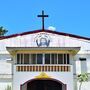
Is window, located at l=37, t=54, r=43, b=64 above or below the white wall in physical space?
above

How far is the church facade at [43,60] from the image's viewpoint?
35969 millimetres

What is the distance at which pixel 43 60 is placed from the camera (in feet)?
119

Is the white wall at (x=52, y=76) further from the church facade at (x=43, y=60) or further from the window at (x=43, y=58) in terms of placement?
the window at (x=43, y=58)

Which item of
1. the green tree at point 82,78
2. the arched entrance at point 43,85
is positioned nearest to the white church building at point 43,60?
the arched entrance at point 43,85

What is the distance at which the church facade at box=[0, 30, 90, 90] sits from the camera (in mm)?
35969

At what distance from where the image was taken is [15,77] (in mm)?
36094

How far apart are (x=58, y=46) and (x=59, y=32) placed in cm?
128

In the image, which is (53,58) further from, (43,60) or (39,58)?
(39,58)

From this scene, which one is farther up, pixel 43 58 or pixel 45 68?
pixel 43 58

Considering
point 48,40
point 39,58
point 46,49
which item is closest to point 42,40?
point 48,40

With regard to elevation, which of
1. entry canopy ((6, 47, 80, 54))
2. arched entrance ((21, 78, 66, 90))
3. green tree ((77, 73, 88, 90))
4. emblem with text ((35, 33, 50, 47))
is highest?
emblem with text ((35, 33, 50, 47))

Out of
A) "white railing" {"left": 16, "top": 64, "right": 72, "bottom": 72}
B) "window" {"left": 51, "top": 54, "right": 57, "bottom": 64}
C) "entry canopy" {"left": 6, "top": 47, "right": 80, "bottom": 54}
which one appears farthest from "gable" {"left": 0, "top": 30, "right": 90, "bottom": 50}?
"white railing" {"left": 16, "top": 64, "right": 72, "bottom": 72}

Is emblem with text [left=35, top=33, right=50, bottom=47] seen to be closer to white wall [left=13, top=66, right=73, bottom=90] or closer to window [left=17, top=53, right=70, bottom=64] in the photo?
window [left=17, top=53, right=70, bottom=64]

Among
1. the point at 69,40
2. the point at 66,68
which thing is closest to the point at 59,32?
the point at 69,40
